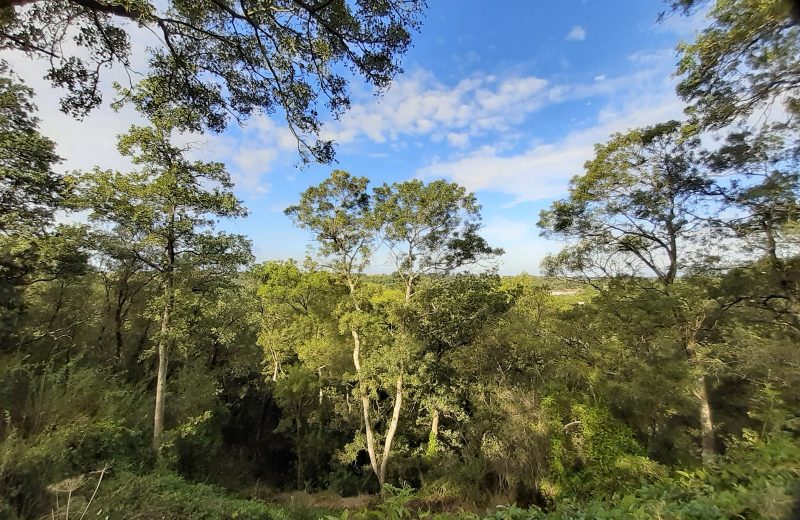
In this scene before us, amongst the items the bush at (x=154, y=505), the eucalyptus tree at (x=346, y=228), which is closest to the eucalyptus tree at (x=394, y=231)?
the eucalyptus tree at (x=346, y=228)

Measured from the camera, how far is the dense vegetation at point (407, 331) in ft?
12.6

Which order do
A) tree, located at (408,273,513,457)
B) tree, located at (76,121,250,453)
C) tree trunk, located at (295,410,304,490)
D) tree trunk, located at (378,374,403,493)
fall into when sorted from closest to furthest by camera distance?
tree, located at (76,121,250,453) < tree, located at (408,273,513,457) < tree trunk, located at (378,374,403,493) < tree trunk, located at (295,410,304,490)

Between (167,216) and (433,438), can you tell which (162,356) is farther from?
(433,438)

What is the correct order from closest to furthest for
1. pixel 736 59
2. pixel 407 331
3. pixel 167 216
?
pixel 736 59 < pixel 167 216 < pixel 407 331

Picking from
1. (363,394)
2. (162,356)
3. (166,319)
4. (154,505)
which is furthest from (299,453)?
(154,505)

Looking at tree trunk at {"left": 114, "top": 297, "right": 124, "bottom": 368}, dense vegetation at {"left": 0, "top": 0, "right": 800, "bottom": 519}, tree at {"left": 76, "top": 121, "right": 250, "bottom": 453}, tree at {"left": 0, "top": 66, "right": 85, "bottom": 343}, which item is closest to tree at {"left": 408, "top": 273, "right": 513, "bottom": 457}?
dense vegetation at {"left": 0, "top": 0, "right": 800, "bottom": 519}

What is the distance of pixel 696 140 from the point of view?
790 cm

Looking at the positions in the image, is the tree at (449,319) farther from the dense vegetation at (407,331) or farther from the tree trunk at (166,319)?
the tree trunk at (166,319)

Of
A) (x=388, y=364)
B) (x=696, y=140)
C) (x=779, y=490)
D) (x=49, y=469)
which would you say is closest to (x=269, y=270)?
(x=388, y=364)

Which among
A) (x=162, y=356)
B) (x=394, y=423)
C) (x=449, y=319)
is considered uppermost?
(x=449, y=319)

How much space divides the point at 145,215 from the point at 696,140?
12145 millimetres

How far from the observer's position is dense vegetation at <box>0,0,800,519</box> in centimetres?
386

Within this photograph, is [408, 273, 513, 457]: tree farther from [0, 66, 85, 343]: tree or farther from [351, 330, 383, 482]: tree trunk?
[0, 66, 85, 343]: tree

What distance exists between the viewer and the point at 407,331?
39.0 ft
